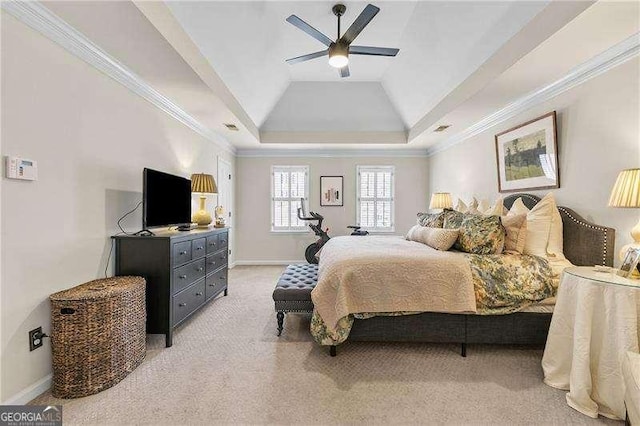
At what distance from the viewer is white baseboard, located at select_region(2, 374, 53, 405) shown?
171 cm

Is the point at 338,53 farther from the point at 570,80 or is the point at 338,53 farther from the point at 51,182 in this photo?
the point at 51,182

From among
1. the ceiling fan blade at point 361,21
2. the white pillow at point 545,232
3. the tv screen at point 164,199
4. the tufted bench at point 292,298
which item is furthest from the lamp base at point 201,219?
the white pillow at point 545,232

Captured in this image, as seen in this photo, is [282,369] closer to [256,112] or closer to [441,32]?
[441,32]

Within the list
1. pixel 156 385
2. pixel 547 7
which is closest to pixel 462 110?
pixel 547 7

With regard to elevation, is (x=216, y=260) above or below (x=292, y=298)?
above

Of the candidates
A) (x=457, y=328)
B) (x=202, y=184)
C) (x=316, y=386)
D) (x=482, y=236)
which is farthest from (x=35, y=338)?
(x=482, y=236)

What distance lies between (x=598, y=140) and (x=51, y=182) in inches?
166

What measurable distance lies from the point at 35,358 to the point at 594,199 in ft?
14.3

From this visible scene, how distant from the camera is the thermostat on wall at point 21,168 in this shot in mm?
1669

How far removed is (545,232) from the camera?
2.63 m

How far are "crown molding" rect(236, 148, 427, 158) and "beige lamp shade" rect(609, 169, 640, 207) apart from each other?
14.1 ft

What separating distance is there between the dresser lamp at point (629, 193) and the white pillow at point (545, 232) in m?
0.59

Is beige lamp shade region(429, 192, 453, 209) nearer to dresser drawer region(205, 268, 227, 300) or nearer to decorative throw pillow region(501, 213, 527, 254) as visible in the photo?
decorative throw pillow region(501, 213, 527, 254)

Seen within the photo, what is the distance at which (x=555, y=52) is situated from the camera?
230cm
